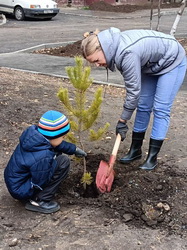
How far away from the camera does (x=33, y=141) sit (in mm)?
3367

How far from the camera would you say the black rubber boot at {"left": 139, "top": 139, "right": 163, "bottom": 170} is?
424 centimetres

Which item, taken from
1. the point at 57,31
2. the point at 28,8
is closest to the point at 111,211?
the point at 57,31

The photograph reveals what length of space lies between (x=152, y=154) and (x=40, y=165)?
1369 mm

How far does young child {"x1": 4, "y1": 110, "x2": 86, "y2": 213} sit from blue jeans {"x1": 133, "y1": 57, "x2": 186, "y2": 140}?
1041 mm

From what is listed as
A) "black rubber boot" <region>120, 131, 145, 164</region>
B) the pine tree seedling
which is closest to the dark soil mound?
"black rubber boot" <region>120, 131, 145, 164</region>

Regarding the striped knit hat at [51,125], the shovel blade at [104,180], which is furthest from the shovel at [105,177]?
the striped knit hat at [51,125]

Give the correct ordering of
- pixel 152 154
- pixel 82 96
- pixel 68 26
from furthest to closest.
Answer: pixel 68 26
pixel 152 154
pixel 82 96

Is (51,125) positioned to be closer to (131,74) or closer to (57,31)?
(131,74)

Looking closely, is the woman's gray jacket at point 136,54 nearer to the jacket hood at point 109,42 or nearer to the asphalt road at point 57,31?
the jacket hood at point 109,42

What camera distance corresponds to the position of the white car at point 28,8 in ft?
60.6

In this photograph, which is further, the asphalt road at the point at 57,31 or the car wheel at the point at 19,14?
the car wheel at the point at 19,14

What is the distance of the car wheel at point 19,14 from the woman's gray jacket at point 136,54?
16.0m

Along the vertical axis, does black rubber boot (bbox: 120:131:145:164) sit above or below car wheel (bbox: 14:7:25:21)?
above

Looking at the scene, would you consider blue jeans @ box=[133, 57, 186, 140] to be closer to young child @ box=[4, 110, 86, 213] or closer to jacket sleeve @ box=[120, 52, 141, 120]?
jacket sleeve @ box=[120, 52, 141, 120]
